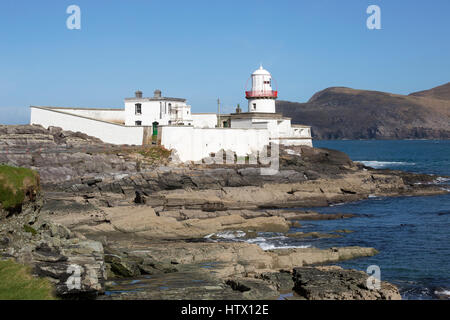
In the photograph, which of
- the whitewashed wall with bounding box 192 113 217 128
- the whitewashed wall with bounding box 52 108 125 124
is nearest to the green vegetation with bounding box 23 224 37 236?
the whitewashed wall with bounding box 52 108 125 124

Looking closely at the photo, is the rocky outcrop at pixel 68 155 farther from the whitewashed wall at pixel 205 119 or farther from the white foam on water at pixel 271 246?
the white foam on water at pixel 271 246

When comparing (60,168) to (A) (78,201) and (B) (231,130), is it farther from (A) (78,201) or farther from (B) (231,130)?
(B) (231,130)

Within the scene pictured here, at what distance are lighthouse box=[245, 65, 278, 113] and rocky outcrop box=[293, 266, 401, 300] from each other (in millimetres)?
39559

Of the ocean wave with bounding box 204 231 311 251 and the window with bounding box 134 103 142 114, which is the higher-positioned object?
the window with bounding box 134 103 142 114

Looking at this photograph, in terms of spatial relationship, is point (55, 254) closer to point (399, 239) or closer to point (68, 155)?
point (399, 239)

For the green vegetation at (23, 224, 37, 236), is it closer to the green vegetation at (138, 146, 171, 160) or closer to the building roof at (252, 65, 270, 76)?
the green vegetation at (138, 146, 171, 160)

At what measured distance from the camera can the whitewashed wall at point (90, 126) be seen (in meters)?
47.9

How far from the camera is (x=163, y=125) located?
1876 inches

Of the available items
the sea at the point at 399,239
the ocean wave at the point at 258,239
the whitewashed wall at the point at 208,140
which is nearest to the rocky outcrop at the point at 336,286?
the sea at the point at 399,239

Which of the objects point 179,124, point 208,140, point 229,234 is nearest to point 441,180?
point 208,140

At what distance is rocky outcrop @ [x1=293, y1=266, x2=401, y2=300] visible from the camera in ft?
56.9

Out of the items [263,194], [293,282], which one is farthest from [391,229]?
[293,282]

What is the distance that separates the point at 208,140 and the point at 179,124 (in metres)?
3.04

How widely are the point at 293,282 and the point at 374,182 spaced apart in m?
31.8
